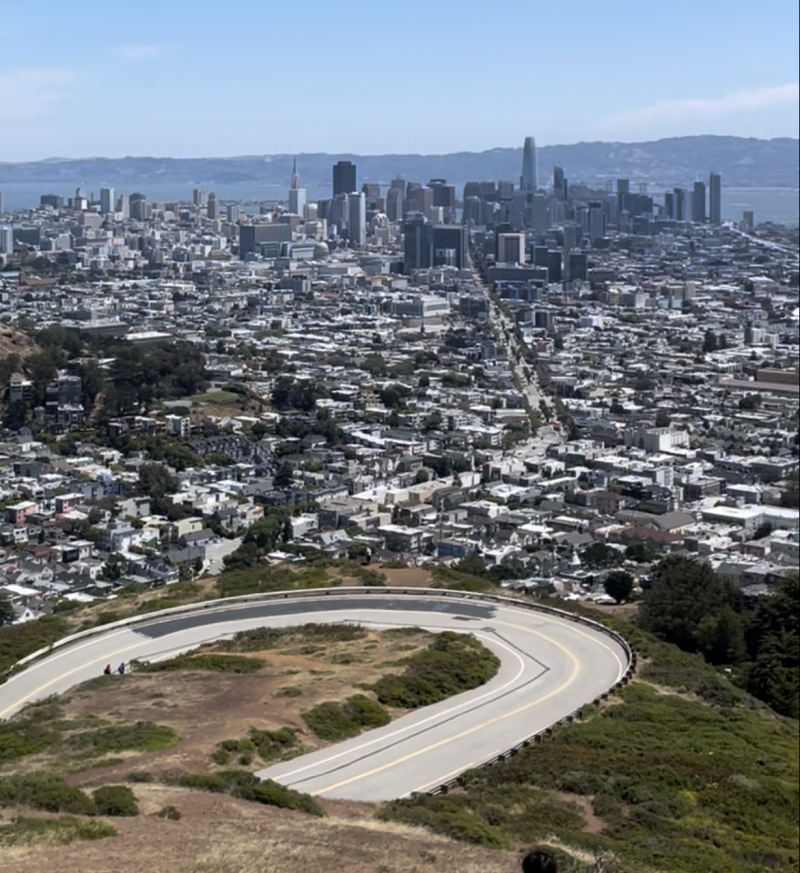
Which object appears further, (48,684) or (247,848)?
(48,684)

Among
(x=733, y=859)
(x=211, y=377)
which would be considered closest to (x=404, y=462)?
(x=211, y=377)

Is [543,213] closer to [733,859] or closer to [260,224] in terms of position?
[260,224]

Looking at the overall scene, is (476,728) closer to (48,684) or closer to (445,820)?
(445,820)

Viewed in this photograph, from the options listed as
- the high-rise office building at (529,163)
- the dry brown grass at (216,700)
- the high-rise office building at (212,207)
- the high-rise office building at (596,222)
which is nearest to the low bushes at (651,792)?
the dry brown grass at (216,700)

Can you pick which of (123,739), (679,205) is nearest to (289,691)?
(123,739)

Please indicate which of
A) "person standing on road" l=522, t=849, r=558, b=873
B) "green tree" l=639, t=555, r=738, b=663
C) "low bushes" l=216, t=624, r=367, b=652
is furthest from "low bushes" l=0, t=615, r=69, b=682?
"person standing on road" l=522, t=849, r=558, b=873
